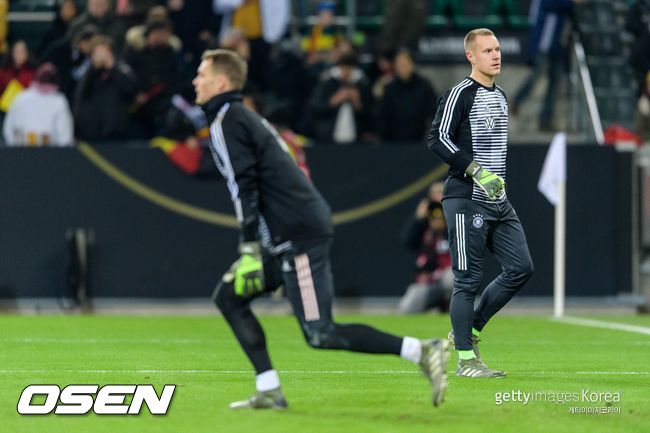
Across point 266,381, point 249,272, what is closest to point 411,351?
point 266,381

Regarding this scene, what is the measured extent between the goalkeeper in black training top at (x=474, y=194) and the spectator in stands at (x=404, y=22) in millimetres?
11134

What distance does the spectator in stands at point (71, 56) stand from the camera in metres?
19.8

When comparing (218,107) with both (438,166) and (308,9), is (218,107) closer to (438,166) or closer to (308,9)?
(438,166)

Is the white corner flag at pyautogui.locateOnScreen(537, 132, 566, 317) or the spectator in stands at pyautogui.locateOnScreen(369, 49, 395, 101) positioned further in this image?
the spectator in stands at pyautogui.locateOnScreen(369, 49, 395, 101)

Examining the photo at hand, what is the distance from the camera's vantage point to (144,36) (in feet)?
65.0

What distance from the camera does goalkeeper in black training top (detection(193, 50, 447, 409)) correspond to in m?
8.34

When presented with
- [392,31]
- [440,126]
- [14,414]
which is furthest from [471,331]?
[392,31]

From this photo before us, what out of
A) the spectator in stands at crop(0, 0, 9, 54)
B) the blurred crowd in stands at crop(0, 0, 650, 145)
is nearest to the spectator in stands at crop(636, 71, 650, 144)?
the blurred crowd in stands at crop(0, 0, 650, 145)

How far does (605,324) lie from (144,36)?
7199 millimetres

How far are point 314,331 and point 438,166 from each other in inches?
423

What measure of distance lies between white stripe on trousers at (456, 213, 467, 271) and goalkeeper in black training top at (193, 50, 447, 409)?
2.07m

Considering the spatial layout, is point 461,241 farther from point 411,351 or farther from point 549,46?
point 549,46

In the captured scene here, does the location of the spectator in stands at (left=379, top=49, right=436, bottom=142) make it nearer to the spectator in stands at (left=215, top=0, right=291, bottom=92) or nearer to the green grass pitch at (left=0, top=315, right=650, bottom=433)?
the spectator in stands at (left=215, top=0, right=291, bottom=92)

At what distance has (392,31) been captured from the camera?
21625 millimetres
